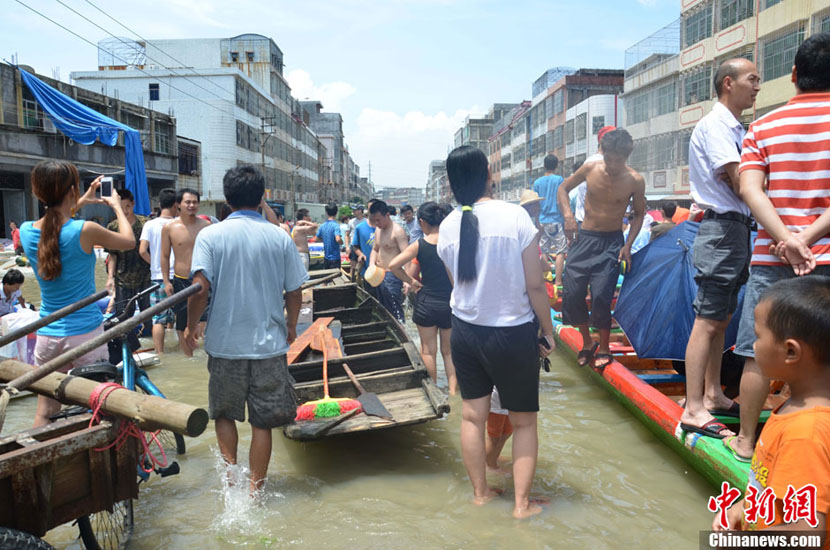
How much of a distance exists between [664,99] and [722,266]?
3222cm

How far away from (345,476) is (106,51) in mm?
52142

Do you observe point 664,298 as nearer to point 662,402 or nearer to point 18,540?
point 662,402

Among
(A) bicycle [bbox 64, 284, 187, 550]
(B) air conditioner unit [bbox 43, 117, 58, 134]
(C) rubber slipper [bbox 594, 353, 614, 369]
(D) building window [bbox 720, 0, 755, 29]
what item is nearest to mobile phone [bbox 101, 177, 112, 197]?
(A) bicycle [bbox 64, 284, 187, 550]

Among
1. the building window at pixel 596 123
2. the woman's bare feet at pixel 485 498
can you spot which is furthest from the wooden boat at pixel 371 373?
the building window at pixel 596 123

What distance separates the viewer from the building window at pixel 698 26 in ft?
91.7

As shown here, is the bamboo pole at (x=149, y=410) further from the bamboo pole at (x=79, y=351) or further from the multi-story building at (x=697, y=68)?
the multi-story building at (x=697, y=68)

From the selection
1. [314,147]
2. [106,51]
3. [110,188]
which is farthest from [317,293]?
[314,147]

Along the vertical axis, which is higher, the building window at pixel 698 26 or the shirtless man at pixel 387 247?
the building window at pixel 698 26

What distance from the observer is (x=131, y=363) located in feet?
13.2

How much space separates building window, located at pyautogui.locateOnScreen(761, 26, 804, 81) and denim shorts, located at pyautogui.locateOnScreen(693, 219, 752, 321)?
22.7m

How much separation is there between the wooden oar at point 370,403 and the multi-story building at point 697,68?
2317cm

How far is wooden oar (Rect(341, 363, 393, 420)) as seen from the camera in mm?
4371

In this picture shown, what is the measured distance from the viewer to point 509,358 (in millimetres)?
3260

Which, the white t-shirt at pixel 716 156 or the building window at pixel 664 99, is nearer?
the white t-shirt at pixel 716 156
